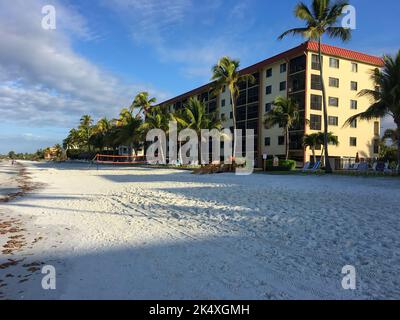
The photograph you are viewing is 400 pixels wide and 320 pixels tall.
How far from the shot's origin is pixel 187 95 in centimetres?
6750

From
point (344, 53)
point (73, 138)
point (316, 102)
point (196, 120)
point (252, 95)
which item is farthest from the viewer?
point (73, 138)

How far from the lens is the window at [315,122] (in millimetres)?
39972

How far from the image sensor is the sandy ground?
3.66 metres

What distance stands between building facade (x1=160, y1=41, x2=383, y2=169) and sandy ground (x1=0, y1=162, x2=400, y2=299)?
102 feet

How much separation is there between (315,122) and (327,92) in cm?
442

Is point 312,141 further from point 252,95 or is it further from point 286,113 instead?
point 252,95

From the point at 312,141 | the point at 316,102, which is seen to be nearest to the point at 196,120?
the point at 312,141

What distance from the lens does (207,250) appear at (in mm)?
5090

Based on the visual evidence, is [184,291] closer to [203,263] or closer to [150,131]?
[203,263]

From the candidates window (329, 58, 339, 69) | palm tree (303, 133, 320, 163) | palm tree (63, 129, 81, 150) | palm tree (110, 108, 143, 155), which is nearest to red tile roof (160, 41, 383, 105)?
window (329, 58, 339, 69)

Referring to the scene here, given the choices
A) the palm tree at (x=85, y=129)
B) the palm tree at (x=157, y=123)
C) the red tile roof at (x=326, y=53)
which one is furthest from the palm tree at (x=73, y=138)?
the red tile roof at (x=326, y=53)

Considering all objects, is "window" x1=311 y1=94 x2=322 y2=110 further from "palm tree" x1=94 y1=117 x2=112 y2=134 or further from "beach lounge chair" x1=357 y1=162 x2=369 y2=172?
"palm tree" x1=94 y1=117 x2=112 y2=134
